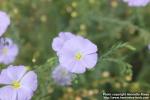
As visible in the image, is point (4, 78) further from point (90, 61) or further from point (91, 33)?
point (91, 33)

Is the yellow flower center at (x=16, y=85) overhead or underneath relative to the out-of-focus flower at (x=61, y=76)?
underneath

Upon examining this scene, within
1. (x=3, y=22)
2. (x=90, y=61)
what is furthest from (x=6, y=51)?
(x=90, y=61)

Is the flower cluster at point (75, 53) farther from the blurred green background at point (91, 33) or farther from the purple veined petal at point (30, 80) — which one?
the blurred green background at point (91, 33)

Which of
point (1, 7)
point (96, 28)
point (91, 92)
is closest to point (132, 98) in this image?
point (91, 92)

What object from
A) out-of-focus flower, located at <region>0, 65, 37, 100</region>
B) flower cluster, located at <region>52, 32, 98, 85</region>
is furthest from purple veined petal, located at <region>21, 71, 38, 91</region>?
flower cluster, located at <region>52, 32, 98, 85</region>

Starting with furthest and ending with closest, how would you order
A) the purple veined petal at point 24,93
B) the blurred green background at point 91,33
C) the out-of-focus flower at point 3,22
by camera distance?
the blurred green background at point 91,33
the out-of-focus flower at point 3,22
the purple veined petal at point 24,93

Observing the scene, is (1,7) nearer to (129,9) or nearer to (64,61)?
(129,9)

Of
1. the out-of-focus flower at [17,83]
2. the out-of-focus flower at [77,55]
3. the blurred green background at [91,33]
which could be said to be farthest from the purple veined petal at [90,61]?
the blurred green background at [91,33]
